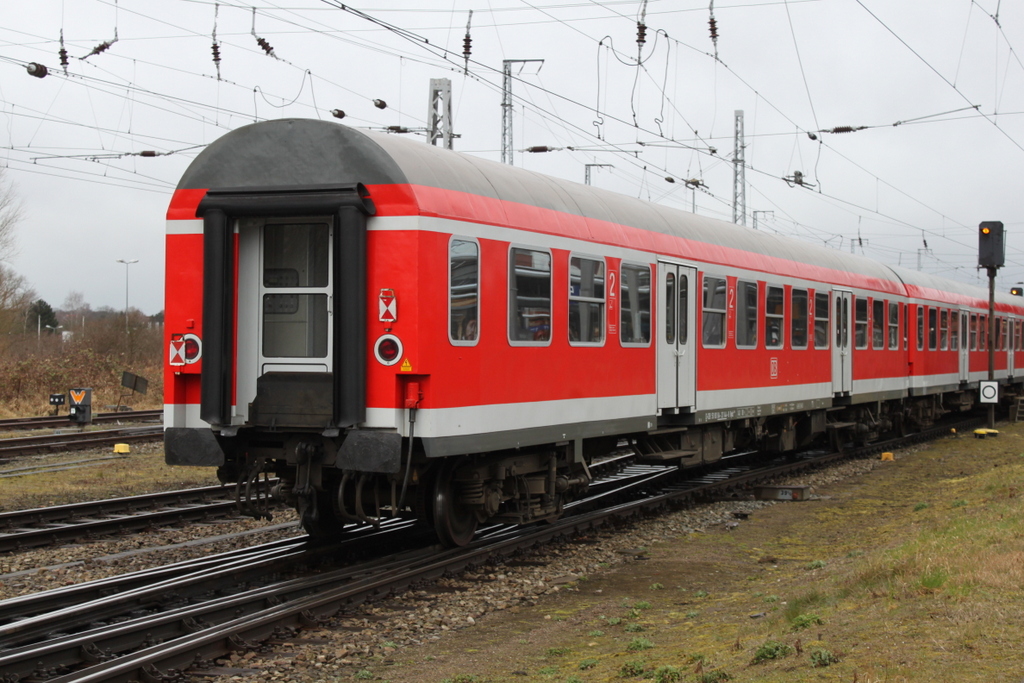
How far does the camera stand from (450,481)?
920 cm

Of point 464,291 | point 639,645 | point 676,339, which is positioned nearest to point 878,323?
point 676,339

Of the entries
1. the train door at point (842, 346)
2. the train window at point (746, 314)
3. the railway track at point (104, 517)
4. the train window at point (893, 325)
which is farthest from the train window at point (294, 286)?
the train window at point (893, 325)

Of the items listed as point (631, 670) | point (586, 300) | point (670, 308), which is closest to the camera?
point (631, 670)

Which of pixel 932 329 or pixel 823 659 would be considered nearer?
pixel 823 659

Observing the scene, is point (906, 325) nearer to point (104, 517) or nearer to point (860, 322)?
point (860, 322)

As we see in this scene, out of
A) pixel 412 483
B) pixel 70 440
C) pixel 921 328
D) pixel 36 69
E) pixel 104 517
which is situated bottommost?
pixel 104 517

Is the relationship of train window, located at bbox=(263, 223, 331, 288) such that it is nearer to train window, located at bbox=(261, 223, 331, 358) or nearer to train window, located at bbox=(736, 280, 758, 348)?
train window, located at bbox=(261, 223, 331, 358)

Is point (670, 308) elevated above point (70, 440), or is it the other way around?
point (670, 308)

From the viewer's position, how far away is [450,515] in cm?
925

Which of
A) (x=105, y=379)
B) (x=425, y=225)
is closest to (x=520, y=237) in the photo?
(x=425, y=225)

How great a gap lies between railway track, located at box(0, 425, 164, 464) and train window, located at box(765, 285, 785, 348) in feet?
41.2

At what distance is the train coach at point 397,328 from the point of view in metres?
8.19

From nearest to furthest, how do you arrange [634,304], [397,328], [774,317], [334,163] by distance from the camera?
[397,328]
[334,163]
[634,304]
[774,317]

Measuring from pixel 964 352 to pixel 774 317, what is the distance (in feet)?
44.3
